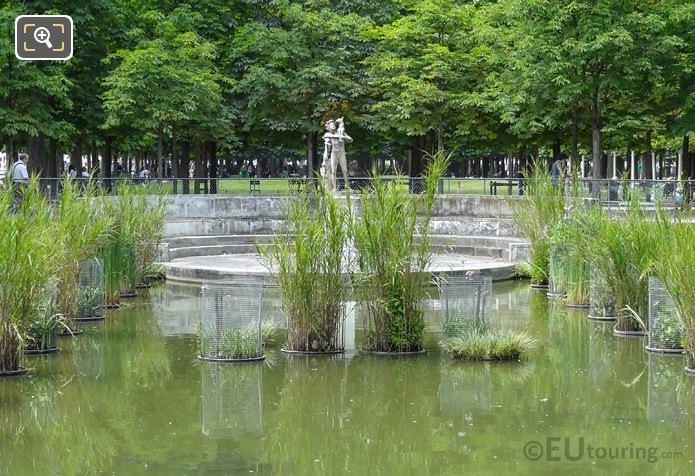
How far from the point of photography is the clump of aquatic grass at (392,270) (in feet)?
42.7

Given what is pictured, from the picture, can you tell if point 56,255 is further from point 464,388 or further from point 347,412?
point 464,388

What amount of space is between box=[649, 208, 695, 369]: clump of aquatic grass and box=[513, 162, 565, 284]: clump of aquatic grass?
24.9ft

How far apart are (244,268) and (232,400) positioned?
11.5 metres

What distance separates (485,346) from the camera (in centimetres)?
1283

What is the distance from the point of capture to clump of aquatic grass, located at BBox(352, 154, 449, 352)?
42.7 feet

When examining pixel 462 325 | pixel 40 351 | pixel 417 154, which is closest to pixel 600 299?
pixel 462 325

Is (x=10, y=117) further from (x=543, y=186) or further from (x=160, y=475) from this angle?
(x=160, y=475)

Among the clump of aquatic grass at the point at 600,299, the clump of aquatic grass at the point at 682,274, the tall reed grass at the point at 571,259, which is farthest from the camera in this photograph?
the tall reed grass at the point at 571,259

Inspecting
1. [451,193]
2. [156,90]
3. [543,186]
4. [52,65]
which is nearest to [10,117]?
[52,65]

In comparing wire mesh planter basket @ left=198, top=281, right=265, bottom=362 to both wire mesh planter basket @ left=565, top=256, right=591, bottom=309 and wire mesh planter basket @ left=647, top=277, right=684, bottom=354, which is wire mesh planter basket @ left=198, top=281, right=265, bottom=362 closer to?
wire mesh planter basket @ left=647, top=277, right=684, bottom=354

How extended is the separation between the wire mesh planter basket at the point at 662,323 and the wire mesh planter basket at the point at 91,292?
772 centimetres

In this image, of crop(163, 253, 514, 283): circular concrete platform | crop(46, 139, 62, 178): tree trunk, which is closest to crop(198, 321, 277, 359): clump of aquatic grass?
crop(163, 253, 514, 283): circular concrete platform

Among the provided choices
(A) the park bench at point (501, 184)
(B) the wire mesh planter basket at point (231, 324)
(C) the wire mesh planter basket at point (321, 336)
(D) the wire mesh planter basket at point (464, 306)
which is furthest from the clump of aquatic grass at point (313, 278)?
(A) the park bench at point (501, 184)

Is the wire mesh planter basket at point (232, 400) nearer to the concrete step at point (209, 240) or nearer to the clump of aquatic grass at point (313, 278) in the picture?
the clump of aquatic grass at point (313, 278)
